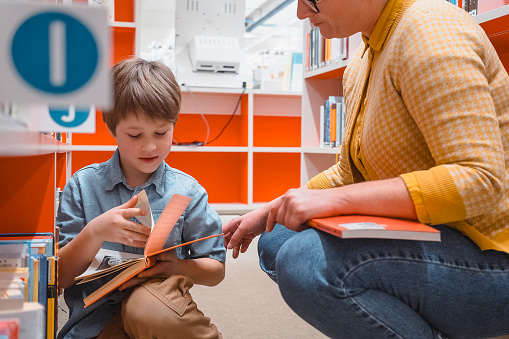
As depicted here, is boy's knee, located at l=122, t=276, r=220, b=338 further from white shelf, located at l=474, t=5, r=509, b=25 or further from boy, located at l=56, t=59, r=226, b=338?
white shelf, located at l=474, t=5, r=509, b=25

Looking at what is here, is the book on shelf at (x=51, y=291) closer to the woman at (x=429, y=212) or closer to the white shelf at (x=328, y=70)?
the woman at (x=429, y=212)

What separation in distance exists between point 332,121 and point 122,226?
209cm

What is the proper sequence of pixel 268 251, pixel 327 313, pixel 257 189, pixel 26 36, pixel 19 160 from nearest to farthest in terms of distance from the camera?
pixel 26 36
pixel 327 313
pixel 19 160
pixel 268 251
pixel 257 189

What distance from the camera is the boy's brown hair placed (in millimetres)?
1170

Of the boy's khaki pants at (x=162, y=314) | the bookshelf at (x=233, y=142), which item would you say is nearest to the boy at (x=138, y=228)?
the boy's khaki pants at (x=162, y=314)

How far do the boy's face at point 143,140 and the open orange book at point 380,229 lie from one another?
534 millimetres

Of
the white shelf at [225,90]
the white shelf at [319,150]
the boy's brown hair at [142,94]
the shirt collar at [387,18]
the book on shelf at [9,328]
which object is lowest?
the book on shelf at [9,328]

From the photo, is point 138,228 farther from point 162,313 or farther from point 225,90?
point 225,90

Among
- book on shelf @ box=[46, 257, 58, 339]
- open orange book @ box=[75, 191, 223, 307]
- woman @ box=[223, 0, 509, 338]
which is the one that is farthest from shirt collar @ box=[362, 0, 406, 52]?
book on shelf @ box=[46, 257, 58, 339]

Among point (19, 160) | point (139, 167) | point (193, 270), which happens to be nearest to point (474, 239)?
point (193, 270)

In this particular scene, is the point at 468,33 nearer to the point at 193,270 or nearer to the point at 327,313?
the point at 327,313

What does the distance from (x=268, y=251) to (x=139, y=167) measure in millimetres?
366

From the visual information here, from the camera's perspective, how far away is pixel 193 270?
1.14 metres

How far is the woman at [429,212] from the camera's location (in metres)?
0.77
